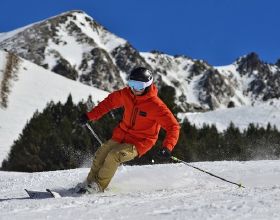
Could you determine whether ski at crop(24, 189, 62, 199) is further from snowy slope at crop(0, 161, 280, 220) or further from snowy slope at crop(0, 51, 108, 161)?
snowy slope at crop(0, 51, 108, 161)

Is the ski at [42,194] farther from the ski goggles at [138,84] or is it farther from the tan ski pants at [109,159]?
the ski goggles at [138,84]

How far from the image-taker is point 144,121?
7.96m

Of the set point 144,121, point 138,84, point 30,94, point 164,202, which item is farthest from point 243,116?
point 164,202

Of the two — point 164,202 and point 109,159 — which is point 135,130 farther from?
point 164,202

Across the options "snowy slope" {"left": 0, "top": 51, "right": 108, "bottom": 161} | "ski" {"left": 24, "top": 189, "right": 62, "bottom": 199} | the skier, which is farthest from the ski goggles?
Result: "snowy slope" {"left": 0, "top": 51, "right": 108, "bottom": 161}

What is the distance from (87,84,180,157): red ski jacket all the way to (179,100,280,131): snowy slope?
1311 inches

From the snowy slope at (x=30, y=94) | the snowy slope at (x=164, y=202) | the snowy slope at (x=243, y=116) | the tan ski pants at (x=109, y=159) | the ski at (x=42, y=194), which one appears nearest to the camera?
the snowy slope at (x=164, y=202)

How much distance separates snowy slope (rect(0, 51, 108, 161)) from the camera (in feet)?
140

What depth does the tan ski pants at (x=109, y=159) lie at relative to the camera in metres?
7.68

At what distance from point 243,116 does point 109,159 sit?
37322mm

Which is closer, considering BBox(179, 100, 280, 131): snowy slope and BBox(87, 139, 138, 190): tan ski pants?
BBox(87, 139, 138, 190): tan ski pants

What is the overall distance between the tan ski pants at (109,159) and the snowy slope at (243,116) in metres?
33.5

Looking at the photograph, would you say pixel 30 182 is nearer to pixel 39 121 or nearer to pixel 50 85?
pixel 39 121

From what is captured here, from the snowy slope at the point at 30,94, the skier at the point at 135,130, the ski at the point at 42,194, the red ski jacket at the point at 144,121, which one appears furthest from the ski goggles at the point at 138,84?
the snowy slope at the point at 30,94
